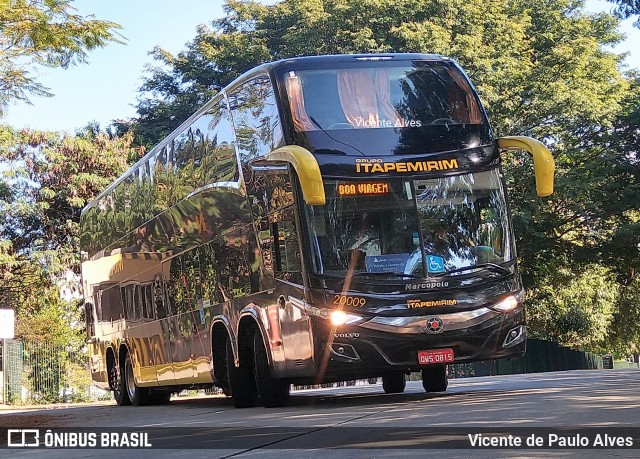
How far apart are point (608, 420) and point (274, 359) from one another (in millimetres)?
6066

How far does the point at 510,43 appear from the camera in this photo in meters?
41.0

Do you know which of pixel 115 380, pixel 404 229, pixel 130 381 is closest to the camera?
pixel 404 229

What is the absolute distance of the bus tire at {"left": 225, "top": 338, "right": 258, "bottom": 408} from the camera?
56.1 ft

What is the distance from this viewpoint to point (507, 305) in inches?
595

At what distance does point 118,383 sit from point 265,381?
929cm

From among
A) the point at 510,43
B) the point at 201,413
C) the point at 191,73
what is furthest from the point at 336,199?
the point at 191,73

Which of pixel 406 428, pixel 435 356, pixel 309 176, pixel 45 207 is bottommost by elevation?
pixel 406 428

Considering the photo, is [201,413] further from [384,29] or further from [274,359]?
[384,29]

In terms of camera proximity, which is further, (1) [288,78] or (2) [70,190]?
(2) [70,190]

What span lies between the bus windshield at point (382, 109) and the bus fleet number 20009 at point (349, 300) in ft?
6.15

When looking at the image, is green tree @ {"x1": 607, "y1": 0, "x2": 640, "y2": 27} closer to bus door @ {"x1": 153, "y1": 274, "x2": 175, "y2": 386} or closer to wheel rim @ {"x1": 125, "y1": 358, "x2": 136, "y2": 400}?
bus door @ {"x1": 153, "y1": 274, "x2": 175, "y2": 386}

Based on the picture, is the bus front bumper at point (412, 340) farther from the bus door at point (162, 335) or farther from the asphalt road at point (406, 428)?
the bus door at point (162, 335)

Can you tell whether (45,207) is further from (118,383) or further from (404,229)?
(404,229)

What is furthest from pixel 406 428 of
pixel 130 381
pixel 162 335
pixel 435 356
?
pixel 130 381
